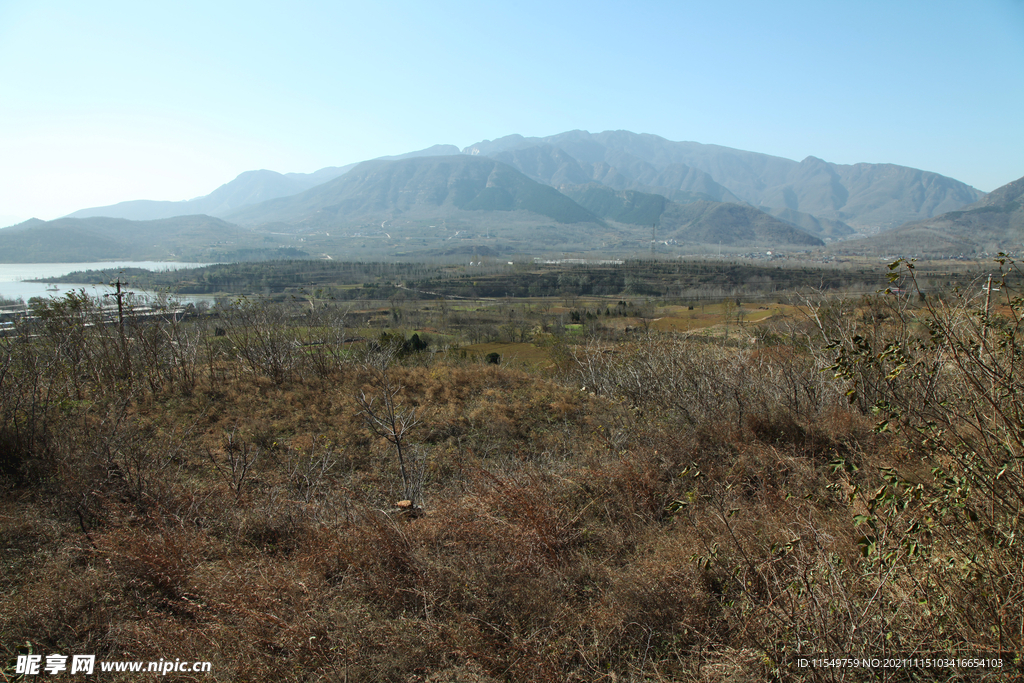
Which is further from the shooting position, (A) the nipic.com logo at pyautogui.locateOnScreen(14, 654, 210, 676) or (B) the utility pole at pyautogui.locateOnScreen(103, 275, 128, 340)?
(B) the utility pole at pyautogui.locateOnScreen(103, 275, 128, 340)

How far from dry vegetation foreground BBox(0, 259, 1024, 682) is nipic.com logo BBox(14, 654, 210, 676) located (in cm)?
10

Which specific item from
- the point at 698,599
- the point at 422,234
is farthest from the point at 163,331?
the point at 422,234

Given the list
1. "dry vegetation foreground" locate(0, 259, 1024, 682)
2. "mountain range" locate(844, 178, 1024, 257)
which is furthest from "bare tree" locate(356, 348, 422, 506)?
"mountain range" locate(844, 178, 1024, 257)

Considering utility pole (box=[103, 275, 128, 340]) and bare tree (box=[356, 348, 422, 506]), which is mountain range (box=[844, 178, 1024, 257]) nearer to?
bare tree (box=[356, 348, 422, 506])

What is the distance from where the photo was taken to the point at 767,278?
50.9 m

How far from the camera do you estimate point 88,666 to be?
374 cm

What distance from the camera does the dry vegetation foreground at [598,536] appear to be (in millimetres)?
3057

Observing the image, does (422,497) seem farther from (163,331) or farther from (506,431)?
(163,331)

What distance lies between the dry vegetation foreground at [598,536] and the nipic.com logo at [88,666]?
0.10 m

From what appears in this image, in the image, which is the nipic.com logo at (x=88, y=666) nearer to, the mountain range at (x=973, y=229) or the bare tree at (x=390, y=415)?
the bare tree at (x=390, y=415)

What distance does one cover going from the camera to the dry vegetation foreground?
3.06m

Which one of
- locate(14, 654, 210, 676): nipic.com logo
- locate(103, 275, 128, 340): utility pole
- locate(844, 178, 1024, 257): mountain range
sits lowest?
locate(14, 654, 210, 676): nipic.com logo

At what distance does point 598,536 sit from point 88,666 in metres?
5.22

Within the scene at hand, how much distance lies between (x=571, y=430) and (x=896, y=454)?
268 inches
